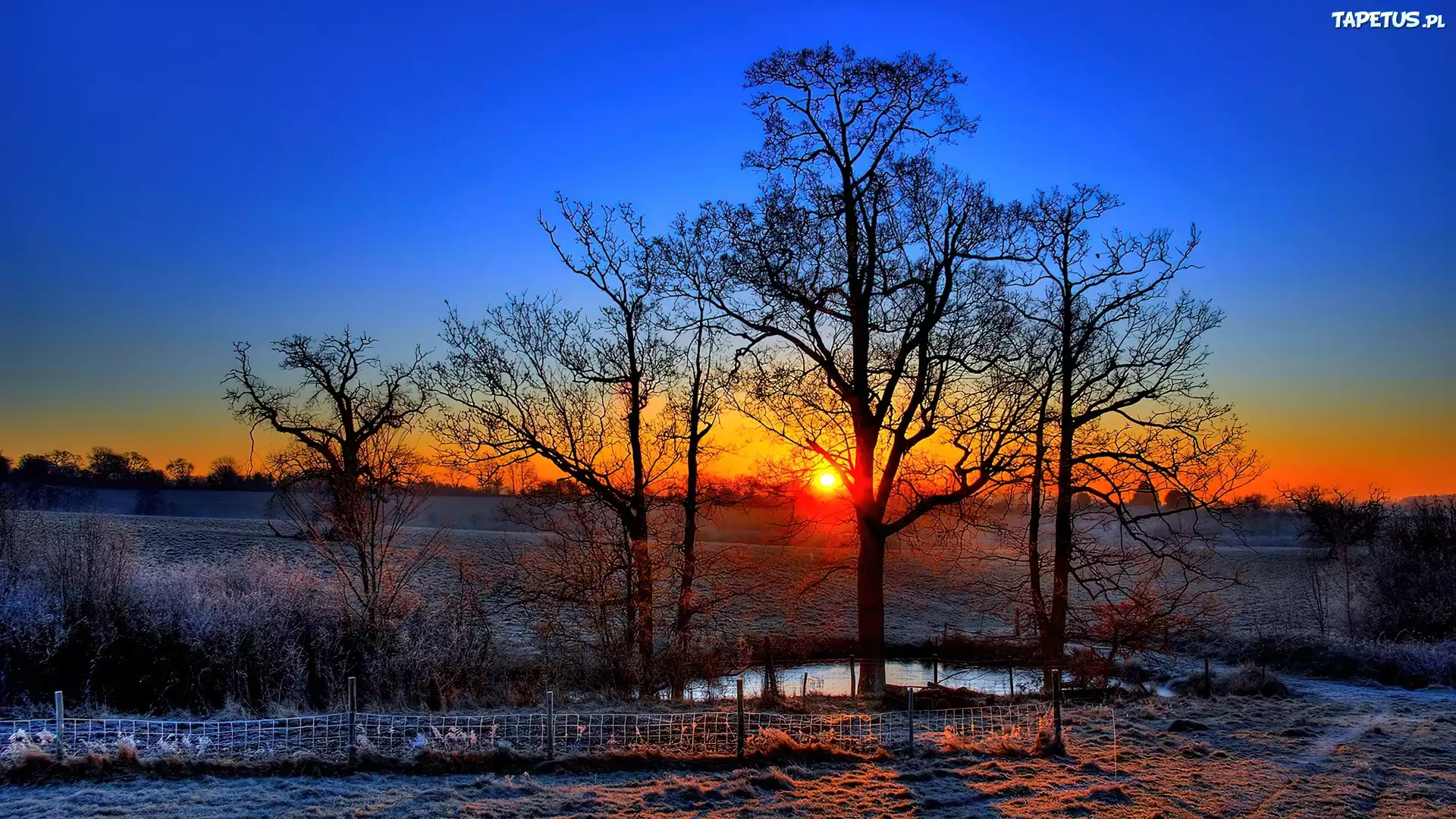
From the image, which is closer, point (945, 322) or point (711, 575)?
point (945, 322)

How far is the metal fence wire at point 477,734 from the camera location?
9531 mm

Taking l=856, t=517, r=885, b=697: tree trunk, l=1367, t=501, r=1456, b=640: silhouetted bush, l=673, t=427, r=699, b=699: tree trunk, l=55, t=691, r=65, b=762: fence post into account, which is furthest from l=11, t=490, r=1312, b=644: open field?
l=55, t=691, r=65, b=762: fence post

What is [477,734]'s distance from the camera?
10562 mm

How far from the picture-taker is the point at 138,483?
58.4 meters

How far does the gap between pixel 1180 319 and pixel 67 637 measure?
76.1 feet

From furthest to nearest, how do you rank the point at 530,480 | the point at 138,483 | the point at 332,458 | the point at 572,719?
the point at 138,483
the point at 332,458
the point at 530,480
the point at 572,719

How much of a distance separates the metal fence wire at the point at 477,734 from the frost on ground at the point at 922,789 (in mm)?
543

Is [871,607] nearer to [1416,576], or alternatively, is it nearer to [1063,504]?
[1063,504]

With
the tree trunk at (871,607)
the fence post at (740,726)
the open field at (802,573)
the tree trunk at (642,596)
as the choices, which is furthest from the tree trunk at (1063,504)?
the fence post at (740,726)

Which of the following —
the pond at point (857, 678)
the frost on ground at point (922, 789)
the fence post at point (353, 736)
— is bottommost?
the pond at point (857, 678)

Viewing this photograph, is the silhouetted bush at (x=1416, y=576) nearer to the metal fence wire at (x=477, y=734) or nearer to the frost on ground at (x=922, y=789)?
the frost on ground at (x=922, y=789)

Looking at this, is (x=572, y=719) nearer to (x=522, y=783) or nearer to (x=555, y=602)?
(x=522, y=783)

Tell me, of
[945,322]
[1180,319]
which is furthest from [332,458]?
[1180,319]

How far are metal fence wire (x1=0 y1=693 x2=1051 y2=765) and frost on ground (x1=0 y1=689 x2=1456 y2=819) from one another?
0.54 meters
